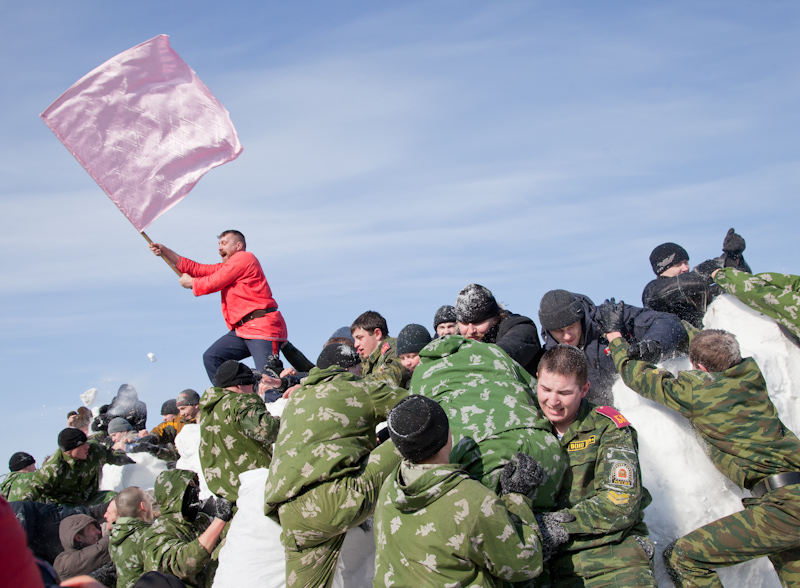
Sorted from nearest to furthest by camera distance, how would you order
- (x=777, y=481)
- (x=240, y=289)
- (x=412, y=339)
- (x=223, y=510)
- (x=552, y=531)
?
1. (x=552, y=531)
2. (x=777, y=481)
3. (x=223, y=510)
4. (x=412, y=339)
5. (x=240, y=289)

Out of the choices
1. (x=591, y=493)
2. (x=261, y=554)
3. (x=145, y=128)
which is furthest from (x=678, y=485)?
(x=145, y=128)

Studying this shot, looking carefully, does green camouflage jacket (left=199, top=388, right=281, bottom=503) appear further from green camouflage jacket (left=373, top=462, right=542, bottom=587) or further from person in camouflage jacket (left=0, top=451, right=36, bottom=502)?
person in camouflage jacket (left=0, top=451, right=36, bottom=502)

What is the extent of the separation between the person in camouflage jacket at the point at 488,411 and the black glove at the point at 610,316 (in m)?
1.35

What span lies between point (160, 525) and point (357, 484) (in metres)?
2.16

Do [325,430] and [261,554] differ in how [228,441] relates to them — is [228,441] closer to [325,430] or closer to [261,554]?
[261,554]

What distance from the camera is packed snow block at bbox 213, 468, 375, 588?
449 cm

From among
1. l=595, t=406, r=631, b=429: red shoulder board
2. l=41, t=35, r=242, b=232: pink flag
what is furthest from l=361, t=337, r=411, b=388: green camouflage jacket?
l=41, t=35, r=242, b=232: pink flag

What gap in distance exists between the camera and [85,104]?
6.34 metres

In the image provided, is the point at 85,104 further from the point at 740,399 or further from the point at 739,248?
the point at 739,248

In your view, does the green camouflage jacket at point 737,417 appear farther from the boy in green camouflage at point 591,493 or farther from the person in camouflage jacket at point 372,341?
the person in camouflage jacket at point 372,341

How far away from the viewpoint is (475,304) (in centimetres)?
489

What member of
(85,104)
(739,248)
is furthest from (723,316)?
(85,104)

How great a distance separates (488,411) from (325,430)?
1.01 m

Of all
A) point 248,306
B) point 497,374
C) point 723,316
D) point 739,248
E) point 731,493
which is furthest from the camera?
point 248,306
